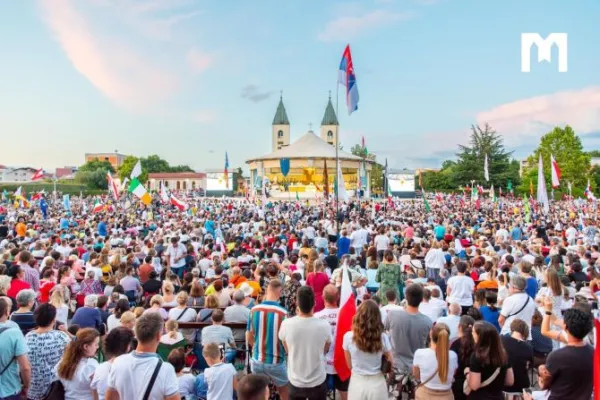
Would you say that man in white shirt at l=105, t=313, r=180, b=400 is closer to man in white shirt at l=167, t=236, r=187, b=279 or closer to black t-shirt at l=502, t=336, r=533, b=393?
black t-shirt at l=502, t=336, r=533, b=393

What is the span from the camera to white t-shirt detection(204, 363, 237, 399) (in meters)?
4.53

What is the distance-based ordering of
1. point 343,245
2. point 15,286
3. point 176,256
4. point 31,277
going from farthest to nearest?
1. point 343,245
2. point 176,256
3. point 31,277
4. point 15,286

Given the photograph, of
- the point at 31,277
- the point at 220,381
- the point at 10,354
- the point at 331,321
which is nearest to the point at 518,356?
the point at 331,321

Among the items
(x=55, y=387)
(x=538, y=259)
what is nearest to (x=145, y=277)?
(x=55, y=387)

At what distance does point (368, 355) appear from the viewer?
4137mm

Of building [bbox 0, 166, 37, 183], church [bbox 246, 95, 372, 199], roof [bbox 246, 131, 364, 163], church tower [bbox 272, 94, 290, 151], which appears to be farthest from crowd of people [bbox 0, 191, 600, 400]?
building [bbox 0, 166, 37, 183]

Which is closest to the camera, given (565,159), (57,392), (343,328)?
(57,392)

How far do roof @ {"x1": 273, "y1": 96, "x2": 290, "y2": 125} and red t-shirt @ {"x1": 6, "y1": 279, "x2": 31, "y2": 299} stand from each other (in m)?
103

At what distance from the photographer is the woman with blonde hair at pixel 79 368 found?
4.05 metres

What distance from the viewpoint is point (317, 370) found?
14.4ft

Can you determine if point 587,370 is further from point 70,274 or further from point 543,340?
point 70,274

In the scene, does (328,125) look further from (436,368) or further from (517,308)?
(436,368)

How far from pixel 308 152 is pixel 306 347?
71.7 m

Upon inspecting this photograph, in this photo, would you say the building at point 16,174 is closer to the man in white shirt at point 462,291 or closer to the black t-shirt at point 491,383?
the man in white shirt at point 462,291
